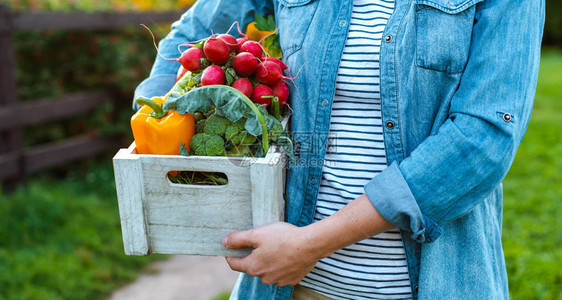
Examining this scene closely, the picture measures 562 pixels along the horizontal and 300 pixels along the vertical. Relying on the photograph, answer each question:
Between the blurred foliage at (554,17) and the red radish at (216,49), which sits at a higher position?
the red radish at (216,49)

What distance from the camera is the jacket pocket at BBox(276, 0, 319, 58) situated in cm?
144

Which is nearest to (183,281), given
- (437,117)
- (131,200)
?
(131,200)

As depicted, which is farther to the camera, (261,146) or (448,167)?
(261,146)

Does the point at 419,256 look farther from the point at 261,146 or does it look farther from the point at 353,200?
the point at 261,146

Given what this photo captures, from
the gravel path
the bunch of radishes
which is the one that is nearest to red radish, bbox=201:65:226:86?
the bunch of radishes

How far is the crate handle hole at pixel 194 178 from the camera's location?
4.53 ft

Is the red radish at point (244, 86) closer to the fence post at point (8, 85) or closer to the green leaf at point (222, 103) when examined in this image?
the green leaf at point (222, 103)

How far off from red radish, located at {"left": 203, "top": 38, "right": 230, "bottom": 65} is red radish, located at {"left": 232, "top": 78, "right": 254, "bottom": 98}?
84 millimetres

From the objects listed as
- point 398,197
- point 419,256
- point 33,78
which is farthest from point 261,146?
point 33,78

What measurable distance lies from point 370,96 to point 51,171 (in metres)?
4.59

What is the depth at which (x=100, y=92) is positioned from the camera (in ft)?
17.4

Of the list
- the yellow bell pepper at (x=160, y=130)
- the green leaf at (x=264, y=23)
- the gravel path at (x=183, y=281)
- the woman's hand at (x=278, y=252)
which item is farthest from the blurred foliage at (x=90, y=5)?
the woman's hand at (x=278, y=252)

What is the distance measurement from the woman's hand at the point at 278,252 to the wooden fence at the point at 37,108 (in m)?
3.68

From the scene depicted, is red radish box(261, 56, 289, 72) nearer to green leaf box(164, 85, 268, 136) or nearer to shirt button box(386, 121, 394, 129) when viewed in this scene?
green leaf box(164, 85, 268, 136)
